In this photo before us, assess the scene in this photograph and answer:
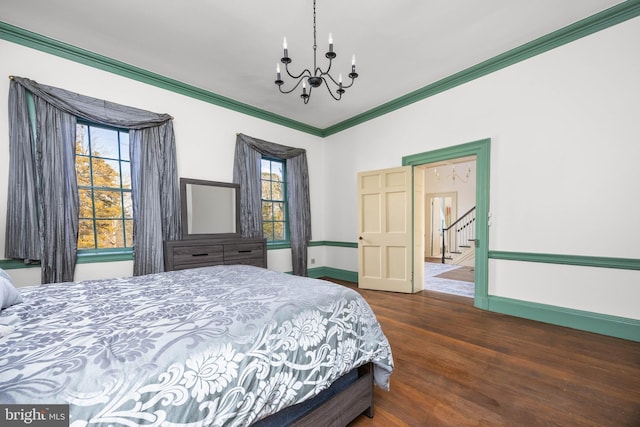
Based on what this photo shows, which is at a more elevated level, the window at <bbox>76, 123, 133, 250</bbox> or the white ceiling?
the white ceiling

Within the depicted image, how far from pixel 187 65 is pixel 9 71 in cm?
158

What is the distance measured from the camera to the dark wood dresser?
3.00m

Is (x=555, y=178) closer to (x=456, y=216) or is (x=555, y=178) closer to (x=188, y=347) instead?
(x=188, y=347)

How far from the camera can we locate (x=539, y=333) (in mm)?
2467

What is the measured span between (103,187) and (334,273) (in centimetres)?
383

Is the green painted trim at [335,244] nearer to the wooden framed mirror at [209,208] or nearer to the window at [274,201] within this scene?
the window at [274,201]

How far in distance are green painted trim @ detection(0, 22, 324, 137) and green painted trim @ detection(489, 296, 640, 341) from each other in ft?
14.3

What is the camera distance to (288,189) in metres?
4.57

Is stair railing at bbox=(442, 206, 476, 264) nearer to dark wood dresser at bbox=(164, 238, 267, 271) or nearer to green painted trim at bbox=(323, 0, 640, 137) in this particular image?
green painted trim at bbox=(323, 0, 640, 137)

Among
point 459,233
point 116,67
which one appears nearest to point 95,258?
point 116,67

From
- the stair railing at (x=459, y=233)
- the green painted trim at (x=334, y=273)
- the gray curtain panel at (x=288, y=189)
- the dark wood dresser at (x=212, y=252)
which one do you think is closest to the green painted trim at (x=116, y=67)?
the gray curtain panel at (x=288, y=189)

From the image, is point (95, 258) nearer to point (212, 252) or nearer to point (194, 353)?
point (212, 252)

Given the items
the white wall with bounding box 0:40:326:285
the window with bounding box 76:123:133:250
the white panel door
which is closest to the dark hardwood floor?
the white panel door

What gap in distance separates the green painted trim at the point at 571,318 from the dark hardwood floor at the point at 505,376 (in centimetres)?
8
